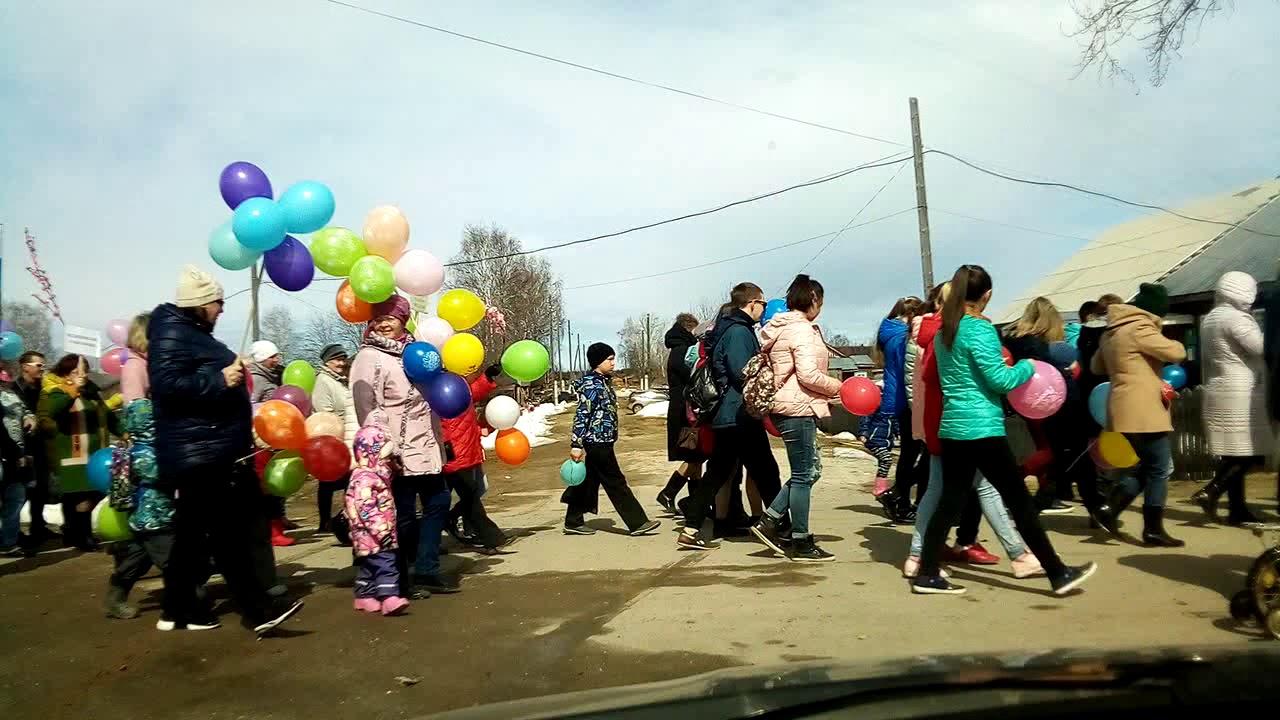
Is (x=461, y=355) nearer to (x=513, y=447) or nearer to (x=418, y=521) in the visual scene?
(x=418, y=521)

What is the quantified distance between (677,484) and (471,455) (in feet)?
8.13

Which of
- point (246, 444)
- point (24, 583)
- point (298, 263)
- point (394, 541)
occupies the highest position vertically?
point (298, 263)

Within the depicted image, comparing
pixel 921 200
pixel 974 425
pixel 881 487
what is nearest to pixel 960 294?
pixel 974 425

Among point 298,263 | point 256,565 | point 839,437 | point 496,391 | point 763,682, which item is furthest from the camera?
point 839,437

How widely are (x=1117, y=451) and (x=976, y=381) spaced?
6.24 feet

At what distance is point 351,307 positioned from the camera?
627 cm

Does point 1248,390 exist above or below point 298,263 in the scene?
below

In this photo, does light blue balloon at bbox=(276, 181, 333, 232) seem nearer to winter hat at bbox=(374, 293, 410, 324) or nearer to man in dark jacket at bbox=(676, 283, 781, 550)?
winter hat at bbox=(374, 293, 410, 324)

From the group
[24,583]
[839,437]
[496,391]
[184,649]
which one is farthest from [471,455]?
[839,437]

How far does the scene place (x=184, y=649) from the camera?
193 inches

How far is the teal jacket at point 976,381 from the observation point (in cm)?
509

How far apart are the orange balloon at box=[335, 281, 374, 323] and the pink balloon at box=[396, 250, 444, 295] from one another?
11.9 inches

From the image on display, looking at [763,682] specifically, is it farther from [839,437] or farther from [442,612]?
[839,437]

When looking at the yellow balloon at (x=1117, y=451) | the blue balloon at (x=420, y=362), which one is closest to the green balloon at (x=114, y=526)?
the blue balloon at (x=420, y=362)
